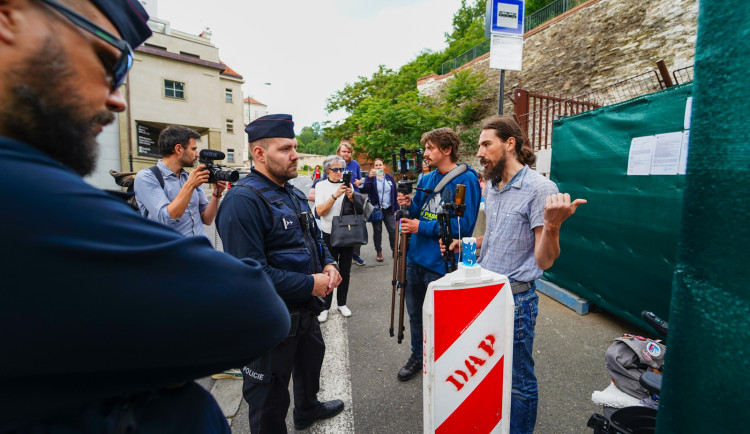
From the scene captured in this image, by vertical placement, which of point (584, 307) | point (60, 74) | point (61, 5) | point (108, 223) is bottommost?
point (584, 307)

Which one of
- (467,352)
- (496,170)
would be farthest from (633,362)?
(496,170)

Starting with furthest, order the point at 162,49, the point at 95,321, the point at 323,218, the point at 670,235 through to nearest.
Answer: the point at 162,49, the point at 323,218, the point at 670,235, the point at 95,321

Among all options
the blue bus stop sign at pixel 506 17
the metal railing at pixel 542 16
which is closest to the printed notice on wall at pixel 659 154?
the blue bus stop sign at pixel 506 17

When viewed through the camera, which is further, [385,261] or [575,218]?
[385,261]

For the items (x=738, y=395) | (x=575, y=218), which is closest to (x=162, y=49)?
(x=575, y=218)

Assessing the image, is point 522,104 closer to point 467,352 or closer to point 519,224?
point 519,224

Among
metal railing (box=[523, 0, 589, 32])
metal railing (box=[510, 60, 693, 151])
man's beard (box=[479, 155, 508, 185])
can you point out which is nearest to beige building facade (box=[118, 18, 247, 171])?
metal railing (box=[523, 0, 589, 32])

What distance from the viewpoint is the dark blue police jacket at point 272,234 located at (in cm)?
187

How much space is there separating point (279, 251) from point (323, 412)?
1396mm

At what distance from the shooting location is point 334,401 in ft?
8.77

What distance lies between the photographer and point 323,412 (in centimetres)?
257

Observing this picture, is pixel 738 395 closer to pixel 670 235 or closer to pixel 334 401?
pixel 334 401

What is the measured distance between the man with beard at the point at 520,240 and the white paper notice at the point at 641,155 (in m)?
1.77

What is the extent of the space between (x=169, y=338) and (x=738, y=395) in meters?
1.05
